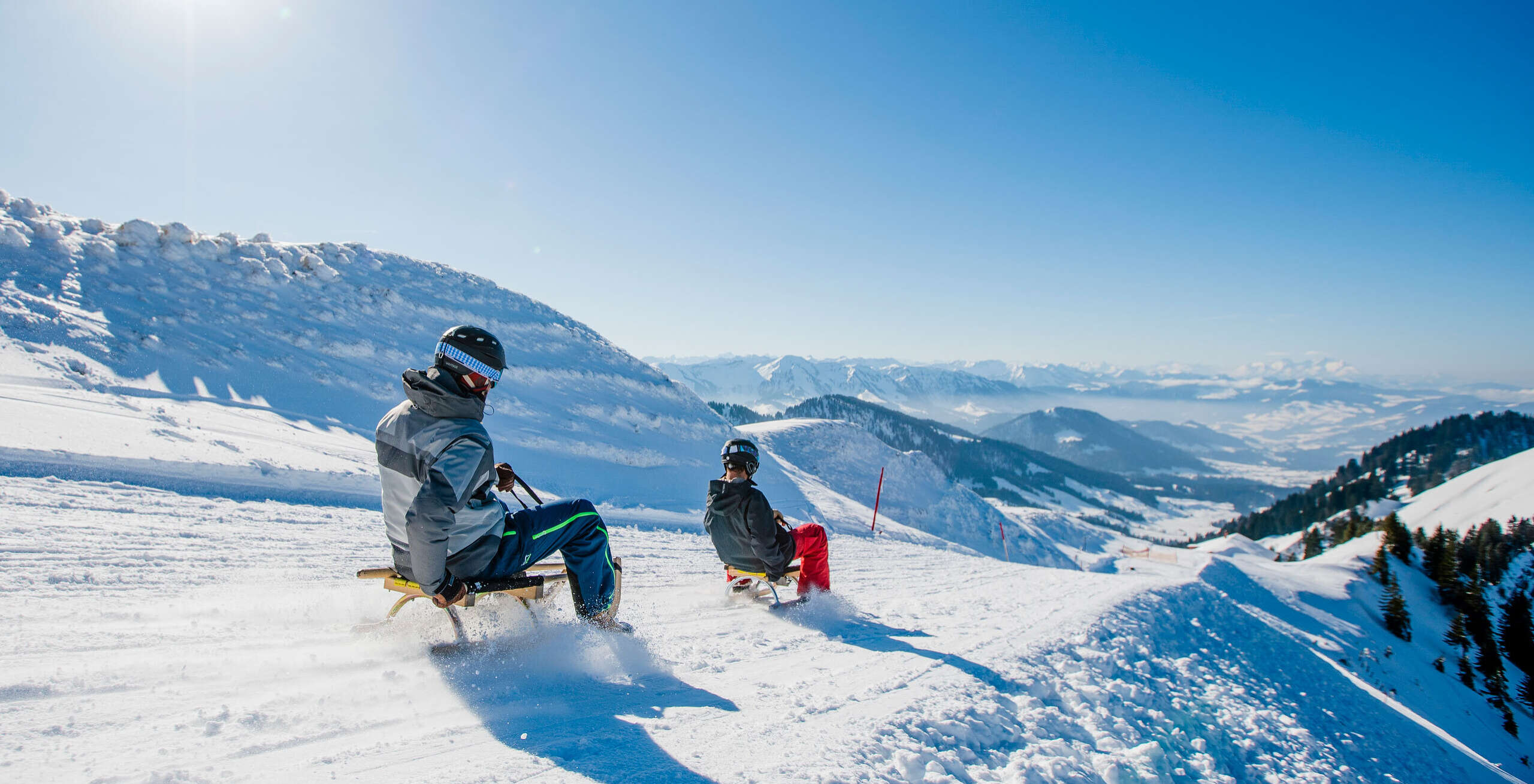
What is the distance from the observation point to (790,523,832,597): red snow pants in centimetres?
737

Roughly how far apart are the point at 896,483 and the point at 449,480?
4338 cm

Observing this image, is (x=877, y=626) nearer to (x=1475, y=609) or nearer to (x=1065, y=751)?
(x=1065, y=751)

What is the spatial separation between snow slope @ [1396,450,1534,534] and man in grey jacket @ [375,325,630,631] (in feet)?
391

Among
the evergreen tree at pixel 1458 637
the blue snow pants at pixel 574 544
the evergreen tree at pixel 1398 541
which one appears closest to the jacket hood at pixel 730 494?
the blue snow pants at pixel 574 544

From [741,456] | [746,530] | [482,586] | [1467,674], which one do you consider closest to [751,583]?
[746,530]

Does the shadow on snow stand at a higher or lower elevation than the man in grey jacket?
lower

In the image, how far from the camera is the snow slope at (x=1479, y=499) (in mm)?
83938

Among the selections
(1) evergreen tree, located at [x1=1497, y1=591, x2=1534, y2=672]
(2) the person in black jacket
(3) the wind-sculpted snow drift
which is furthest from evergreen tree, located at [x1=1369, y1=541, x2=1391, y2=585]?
(2) the person in black jacket

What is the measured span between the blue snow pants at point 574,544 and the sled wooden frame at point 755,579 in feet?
7.87

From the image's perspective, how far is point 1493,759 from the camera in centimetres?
1200

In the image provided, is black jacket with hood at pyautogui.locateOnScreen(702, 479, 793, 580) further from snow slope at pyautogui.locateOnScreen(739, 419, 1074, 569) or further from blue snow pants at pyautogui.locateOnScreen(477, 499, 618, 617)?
snow slope at pyautogui.locateOnScreen(739, 419, 1074, 569)

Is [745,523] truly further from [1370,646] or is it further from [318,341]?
[1370,646]

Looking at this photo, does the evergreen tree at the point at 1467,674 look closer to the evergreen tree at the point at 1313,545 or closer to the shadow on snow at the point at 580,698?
the shadow on snow at the point at 580,698

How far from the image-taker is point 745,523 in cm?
686
